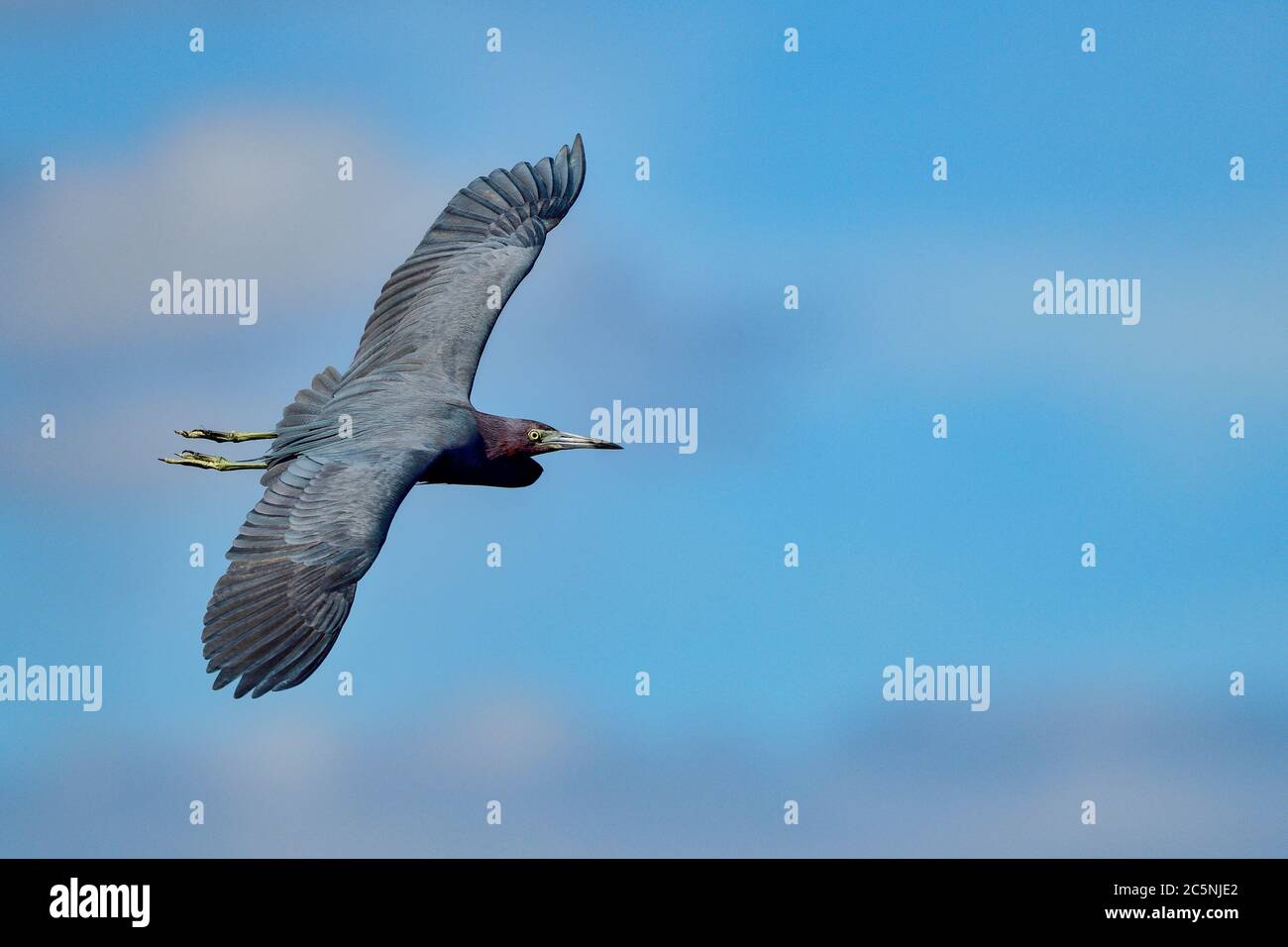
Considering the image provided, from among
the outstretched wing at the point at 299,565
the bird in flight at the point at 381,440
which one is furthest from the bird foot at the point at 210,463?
the outstretched wing at the point at 299,565

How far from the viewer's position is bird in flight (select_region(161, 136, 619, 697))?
15922 mm

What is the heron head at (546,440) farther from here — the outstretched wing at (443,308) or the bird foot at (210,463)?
the bird foot at (210,463)

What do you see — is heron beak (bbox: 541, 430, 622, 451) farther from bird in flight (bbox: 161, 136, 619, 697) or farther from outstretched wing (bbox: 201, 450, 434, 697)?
outstretched wing (bbox: 201, 450, 434, 697)

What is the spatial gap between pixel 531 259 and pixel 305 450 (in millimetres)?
4260

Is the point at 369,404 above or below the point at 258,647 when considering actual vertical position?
above

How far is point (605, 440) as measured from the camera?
1917 centimetres

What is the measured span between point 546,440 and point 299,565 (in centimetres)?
385

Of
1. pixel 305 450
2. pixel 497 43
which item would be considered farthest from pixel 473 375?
pixel 497 43

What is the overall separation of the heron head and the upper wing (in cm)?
76

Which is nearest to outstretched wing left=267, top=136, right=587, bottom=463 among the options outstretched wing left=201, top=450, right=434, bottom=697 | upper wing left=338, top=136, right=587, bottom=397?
upper wing left=338, top=136, right=587, bottom=397

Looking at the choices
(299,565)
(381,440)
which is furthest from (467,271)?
(299,565)
